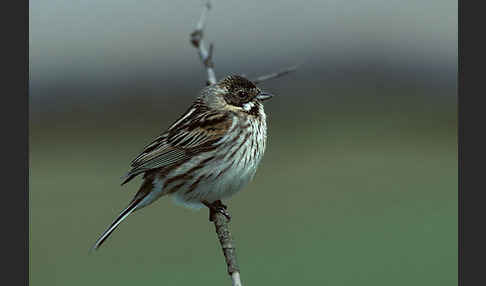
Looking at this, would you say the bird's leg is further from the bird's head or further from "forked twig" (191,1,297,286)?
the bird's head

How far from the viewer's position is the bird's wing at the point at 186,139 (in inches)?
206

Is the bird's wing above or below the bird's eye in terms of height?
below

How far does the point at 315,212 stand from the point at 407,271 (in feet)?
11.9

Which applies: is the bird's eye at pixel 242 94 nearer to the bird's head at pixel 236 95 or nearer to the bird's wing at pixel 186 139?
the bird's head at pixel 236 95

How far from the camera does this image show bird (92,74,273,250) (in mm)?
5234

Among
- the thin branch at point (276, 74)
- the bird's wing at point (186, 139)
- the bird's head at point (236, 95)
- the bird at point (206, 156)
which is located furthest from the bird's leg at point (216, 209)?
the thin branch at point (276, 74)

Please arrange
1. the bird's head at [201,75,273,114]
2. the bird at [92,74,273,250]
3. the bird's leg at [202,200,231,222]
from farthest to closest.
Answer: the bird's head at [201,75,273,114], the bird at [92,74,273,250], the bird's leg at [202,200,231,222]

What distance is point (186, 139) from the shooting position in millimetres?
5328

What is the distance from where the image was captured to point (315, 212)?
529 inches

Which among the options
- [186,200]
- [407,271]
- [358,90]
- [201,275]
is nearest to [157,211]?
[201,275]

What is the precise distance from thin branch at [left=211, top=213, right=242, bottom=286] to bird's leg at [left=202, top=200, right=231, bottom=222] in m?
0.03

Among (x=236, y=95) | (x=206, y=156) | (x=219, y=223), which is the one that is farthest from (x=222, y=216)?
(x=236, y=95)

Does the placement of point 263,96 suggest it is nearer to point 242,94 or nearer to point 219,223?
point 242,94

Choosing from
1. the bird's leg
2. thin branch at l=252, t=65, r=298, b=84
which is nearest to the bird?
the bird's leg
